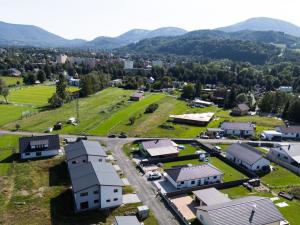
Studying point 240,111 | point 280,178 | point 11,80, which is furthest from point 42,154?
point 11,80

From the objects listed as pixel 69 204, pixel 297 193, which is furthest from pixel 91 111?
pixel 297 193

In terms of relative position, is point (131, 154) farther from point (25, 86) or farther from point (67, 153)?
point (25, 86)

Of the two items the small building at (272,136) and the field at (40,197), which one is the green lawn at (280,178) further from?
the field at (40,197)

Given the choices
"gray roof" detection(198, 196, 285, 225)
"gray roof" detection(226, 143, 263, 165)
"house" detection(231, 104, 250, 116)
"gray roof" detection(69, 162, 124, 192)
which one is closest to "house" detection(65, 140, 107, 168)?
"gray roof" detection(69, 162, 124, 192)

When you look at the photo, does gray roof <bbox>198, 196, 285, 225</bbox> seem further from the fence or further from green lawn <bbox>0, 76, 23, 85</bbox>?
green lawn <bbox>0, 76, 23, 85</bbox>

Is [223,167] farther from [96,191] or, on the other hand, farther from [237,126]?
[96,191]
